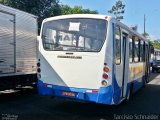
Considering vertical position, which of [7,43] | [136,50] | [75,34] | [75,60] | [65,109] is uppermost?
[75,34]

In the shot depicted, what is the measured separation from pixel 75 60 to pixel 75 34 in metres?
0.82

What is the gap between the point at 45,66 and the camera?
10523 millimetres

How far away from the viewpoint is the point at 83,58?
9766 mm

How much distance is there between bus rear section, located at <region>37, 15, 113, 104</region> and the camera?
9522 millimetres

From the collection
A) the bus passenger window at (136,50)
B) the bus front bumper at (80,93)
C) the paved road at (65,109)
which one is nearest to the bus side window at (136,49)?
the bus passenger window at (136,50)

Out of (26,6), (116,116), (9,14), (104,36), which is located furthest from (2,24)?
(26,6)

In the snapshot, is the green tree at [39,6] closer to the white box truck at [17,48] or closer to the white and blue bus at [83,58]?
the white box truck at [17,48]

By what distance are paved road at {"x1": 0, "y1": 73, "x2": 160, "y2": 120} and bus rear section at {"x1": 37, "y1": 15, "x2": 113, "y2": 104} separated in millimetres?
708


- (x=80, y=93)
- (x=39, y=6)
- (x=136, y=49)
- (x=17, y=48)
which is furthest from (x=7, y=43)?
(x=39, y=6)

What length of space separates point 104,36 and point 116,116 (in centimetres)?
255

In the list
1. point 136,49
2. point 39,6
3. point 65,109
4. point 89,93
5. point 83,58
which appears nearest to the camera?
point 89,93

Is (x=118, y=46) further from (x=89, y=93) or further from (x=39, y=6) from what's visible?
(x=39, y=6)

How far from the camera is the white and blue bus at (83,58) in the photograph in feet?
31.2

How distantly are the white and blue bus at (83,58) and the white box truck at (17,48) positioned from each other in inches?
77.6
